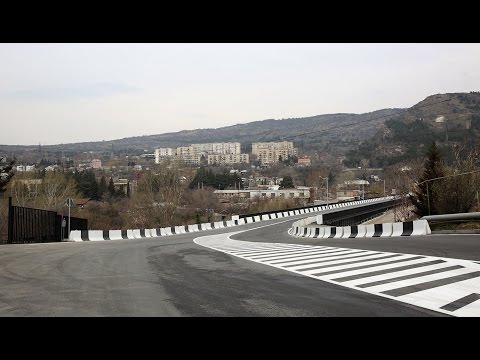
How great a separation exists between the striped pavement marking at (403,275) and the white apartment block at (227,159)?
500 ft

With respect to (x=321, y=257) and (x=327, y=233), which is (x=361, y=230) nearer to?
(x=327, y=233)

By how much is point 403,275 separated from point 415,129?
14571cm

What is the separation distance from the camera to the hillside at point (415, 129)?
130 meters

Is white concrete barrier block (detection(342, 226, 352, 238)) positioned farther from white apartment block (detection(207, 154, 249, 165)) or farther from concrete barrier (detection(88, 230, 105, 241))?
white apartment block (detection(207, 154, 249, 165))

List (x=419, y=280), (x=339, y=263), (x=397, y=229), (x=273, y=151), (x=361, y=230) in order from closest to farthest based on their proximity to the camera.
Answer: (x=419, y=280)
(x=339, y=263)
(x=397, y=229)
(x=361, y=230)
(x=273, y=151)

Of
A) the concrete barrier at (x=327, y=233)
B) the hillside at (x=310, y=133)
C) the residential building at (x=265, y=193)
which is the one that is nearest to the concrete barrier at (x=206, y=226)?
the concrete barrier at (x=327, y=233)

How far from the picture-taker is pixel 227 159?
180m

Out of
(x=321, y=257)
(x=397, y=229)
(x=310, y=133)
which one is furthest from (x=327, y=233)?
(x=310, y=133)

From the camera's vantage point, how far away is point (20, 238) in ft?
82.3

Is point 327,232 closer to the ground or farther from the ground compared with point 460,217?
closer to the ground

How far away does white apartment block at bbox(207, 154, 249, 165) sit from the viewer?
563 feet
